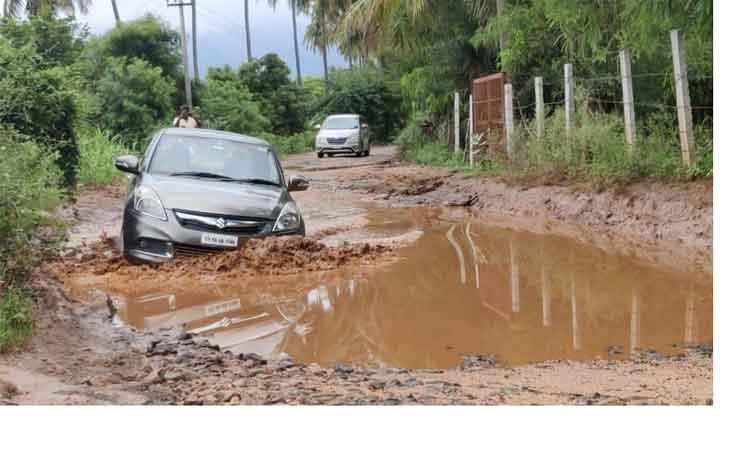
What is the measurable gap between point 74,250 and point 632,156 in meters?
5.51

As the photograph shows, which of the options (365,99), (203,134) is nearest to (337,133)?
(365,99)

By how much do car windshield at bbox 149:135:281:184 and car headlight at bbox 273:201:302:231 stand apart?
0.36 meters

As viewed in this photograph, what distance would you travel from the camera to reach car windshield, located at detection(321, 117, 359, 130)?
2269 cm

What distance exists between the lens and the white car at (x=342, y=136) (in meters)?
22.3

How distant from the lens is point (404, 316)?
5.90m

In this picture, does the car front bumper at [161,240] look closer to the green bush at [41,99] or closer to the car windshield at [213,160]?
the car windshield at [213,160]

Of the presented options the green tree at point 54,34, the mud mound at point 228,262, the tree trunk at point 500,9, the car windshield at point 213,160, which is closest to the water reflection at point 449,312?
the mud mound at point 228,262

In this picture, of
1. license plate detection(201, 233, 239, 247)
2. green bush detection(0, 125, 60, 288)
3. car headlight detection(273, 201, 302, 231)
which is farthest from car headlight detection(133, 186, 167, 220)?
green bush detection(0, 125, 60, 288)

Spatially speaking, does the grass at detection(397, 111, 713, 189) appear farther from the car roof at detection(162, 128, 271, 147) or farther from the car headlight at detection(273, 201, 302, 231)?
the car roof at detection(162, 128, 271, 147)

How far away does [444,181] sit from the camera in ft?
48.0

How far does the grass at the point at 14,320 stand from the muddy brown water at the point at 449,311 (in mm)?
936

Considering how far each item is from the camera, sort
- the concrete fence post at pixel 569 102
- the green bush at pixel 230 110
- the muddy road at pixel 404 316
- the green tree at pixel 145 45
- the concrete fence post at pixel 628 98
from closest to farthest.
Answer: the muddy road at pixel 404 316, the concrete fence post at pixel 628 98, the concrete fence post at pixel 569 102, the green bush at pixel 230 110, the green tree at pixel 145 45

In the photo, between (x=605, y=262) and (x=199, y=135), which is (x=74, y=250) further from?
(x=605, y=262)
